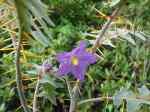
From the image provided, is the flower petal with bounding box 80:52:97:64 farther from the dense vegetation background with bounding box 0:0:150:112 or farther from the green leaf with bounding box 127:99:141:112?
the dense vegetation background with bounding box 0:0:150:112

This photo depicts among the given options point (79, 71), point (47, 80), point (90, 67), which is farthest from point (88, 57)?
point (90, 67)

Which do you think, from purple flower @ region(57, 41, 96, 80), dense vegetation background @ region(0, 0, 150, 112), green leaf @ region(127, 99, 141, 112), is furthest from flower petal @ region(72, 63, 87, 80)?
dense vegetation background @ region(0, 0, 150, 112)

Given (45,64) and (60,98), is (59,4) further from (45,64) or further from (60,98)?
(45,64)

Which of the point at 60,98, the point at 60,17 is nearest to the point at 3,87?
the point at 60,98

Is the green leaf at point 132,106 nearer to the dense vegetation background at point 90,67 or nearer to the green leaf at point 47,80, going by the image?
the green leaf at point 47,80

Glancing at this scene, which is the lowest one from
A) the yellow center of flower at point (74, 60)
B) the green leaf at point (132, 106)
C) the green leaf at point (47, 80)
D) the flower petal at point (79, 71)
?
the green leaf at point (132, 106)

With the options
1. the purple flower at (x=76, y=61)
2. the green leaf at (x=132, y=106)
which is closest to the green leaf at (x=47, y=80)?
the purple flower at (x=76, y=61)

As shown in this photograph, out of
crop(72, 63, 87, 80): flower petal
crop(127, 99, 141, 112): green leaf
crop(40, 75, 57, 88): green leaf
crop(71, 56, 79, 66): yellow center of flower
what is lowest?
crop(127, 99, 141, 112): green leaf

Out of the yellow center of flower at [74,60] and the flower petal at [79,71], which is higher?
the yellow center of flower at [74,60]
